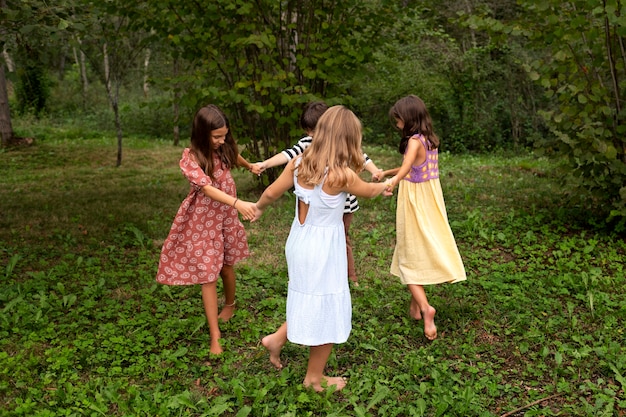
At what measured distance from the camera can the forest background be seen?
371 cm

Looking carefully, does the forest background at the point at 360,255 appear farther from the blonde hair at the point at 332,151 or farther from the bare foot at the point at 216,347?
the blonde hair at the point at 332,151

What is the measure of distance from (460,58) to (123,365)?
14.2 meters

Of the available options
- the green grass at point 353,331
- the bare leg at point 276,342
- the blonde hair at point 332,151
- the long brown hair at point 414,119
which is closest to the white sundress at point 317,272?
the blonde hair at point 332,151

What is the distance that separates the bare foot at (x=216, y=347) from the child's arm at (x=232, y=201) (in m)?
1.03

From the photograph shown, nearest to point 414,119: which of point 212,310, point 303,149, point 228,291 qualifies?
point 303,149

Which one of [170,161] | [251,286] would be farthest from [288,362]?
[170,161]

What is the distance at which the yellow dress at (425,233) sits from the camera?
14.9 feet

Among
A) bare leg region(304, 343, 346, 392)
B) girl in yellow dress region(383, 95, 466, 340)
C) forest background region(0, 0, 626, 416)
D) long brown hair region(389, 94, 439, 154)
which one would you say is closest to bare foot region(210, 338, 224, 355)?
forest background region(0, 0, 626, 416)

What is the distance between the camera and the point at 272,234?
7.12 metres

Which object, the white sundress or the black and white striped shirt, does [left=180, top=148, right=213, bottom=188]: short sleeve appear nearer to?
the white sundress

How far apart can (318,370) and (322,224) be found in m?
0.93

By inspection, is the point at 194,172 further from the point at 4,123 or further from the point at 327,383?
the point at 4,123

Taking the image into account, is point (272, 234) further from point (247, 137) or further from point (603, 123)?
point (603, 123)

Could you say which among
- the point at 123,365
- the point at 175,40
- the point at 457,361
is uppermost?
the point at 175,40
